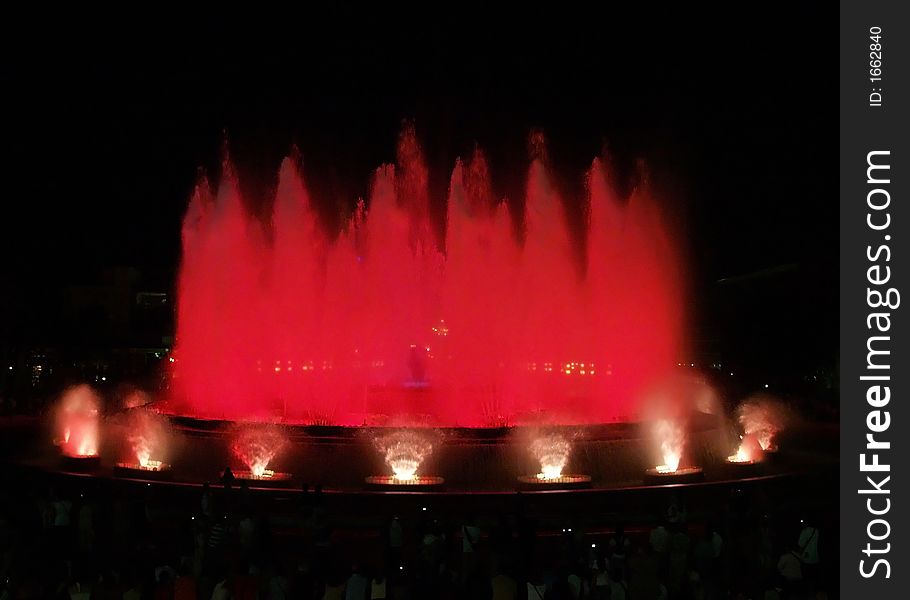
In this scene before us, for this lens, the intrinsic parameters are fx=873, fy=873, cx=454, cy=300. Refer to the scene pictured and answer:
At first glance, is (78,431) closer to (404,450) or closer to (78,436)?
(78,436)

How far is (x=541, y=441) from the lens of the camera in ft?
50.3

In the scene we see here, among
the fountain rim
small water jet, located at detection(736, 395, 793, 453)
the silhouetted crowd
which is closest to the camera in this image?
the silhouetted crowd

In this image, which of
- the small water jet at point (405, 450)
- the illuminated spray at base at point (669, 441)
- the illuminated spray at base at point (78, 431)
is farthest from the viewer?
the illuminated spray at base at point (78, 431)

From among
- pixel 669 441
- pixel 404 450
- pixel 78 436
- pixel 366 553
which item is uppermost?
pixel 669 441

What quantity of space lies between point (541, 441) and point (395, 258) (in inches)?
512

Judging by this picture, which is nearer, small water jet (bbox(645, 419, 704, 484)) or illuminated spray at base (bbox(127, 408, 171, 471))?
small water jet (bbox(645, 419, 704, 484))

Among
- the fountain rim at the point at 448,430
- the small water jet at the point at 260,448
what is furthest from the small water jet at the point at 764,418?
the small water jet at the point at 260,448

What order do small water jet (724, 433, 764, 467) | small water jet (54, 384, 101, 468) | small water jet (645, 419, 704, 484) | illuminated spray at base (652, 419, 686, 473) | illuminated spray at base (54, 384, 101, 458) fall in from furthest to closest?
illuminated spray at base (54, 384, 101, 458) → small water jet (724, 433, 764, 467) → small water jet (54, 384, 101, 468) → illuminated spray at base (652, 419, 686, 473) → small water jet (645, 419, 704, 484)

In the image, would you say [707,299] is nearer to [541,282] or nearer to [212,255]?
[541,282]

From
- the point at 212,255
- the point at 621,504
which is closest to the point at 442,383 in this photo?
the point at 212,255

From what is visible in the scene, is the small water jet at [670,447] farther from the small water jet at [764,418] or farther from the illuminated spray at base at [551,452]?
the small water jet at [764,418]

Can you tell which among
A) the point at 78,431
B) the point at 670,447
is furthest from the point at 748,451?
the point at 78,431

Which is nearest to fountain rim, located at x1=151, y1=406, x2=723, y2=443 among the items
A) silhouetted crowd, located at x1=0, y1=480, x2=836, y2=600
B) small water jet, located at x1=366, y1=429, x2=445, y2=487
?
small water jet, located at x1=366, y1=429, x2=445, y2=487

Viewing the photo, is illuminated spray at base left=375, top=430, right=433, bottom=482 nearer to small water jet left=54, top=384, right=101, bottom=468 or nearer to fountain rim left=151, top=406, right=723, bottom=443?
fountain rim left=151, top=406, right=723, bottom=443
